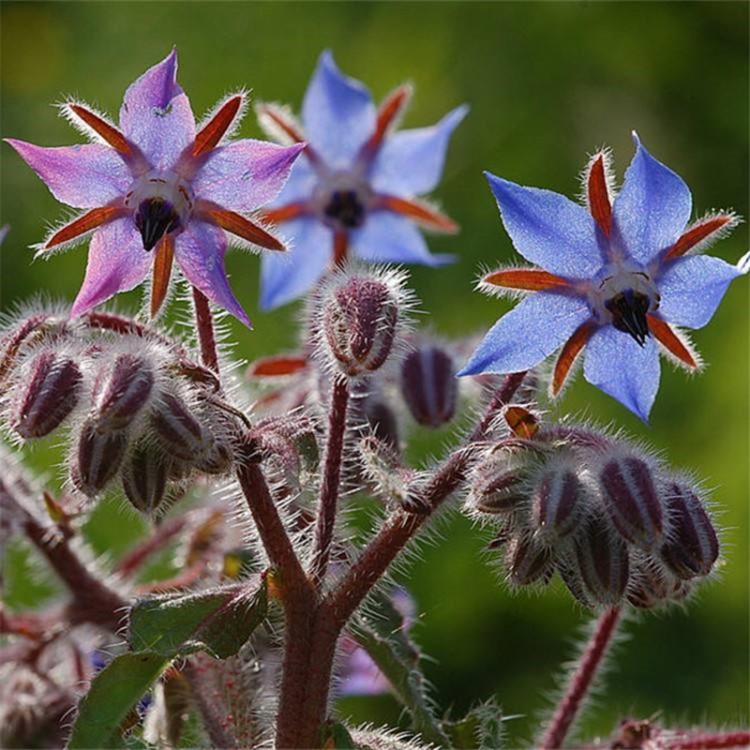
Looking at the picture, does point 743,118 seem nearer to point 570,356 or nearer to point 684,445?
point 684,445

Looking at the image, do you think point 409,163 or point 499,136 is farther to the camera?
point 499,136

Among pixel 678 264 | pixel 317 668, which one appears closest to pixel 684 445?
pixel 678 264

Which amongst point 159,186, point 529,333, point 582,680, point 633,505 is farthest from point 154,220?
point 582,680

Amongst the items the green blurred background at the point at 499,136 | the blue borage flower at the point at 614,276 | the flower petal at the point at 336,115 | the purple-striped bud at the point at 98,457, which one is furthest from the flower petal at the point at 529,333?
the green blurred background at the point at 499,136

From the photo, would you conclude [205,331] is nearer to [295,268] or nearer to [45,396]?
[45,396]

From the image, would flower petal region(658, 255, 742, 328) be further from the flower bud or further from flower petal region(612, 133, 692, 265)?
the flower bud

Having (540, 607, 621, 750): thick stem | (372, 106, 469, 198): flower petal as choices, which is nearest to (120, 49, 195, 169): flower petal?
(540, 607, 621, 750): thick stem
